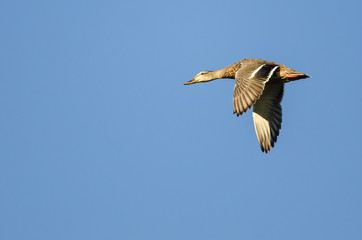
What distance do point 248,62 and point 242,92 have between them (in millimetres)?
2578

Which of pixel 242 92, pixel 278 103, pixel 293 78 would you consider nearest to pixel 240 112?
pixel 242 92

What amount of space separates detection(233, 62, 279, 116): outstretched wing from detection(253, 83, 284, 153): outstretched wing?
173 centimetres

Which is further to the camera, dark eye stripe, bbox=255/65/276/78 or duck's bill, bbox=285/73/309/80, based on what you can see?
duck's bill, bbox=285/73/309/80

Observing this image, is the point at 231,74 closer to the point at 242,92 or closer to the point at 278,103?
the point at 278,103

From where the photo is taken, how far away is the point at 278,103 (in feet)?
53.2

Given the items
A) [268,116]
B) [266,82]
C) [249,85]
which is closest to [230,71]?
[268,116]

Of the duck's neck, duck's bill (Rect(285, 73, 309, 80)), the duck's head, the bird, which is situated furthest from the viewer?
the duck's head

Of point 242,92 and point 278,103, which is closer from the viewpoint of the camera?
point 242,92

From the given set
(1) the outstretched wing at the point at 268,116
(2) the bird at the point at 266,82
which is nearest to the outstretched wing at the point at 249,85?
(2) the bird at the point at 266,82

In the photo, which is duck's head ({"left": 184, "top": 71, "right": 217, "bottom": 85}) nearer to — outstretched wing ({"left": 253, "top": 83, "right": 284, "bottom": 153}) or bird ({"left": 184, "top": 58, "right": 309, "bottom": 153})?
bird ({"left": 184, "top": 58, "right": 309, "bottom": 153})

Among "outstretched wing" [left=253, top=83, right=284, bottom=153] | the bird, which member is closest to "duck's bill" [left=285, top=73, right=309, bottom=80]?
the bird

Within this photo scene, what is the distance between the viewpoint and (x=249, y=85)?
13.2 meters

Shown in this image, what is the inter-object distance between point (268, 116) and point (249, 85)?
10.8ft

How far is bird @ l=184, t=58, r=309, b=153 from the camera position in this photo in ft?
45.4
